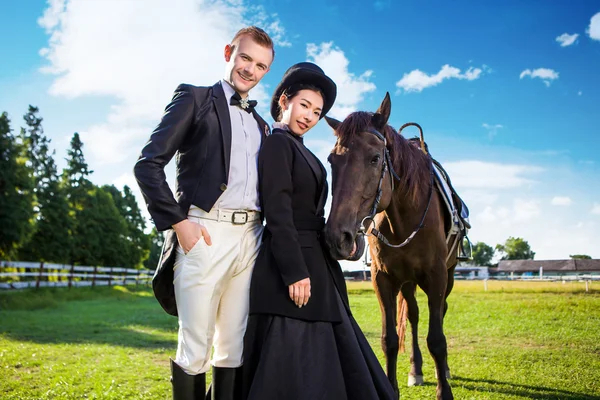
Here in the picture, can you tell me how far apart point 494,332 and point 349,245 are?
7.81m

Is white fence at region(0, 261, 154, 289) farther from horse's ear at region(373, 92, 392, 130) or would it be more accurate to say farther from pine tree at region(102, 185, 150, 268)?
horse's ear at region(373, 92, 392, 130)

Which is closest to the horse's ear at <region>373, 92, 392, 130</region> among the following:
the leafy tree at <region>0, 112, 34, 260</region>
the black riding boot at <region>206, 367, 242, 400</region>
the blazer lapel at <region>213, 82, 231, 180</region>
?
the blazer lapel at <region>213, 82, 231, 180</region>

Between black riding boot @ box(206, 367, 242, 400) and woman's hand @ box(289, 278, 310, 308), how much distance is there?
490mm

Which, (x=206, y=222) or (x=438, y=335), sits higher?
(x=206, y=222)

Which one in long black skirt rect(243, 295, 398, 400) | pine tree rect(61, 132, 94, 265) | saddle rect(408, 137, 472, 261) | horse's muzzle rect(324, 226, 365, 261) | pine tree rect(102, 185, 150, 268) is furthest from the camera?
pine tree rect(102, 185, 150, 268)

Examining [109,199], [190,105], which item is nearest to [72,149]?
[109,199]

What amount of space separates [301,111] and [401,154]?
1436mm

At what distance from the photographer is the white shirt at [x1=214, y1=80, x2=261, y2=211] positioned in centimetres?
226

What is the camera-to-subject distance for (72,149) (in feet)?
124

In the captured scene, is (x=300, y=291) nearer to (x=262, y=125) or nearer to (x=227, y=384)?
(x=227, y=384)

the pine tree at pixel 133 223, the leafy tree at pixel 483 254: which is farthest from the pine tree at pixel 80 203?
the leafy tree at pixel 483 254

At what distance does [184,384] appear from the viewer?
2.17 meters

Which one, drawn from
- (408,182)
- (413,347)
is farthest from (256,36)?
(413,347)

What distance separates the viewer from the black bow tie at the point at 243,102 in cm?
246
